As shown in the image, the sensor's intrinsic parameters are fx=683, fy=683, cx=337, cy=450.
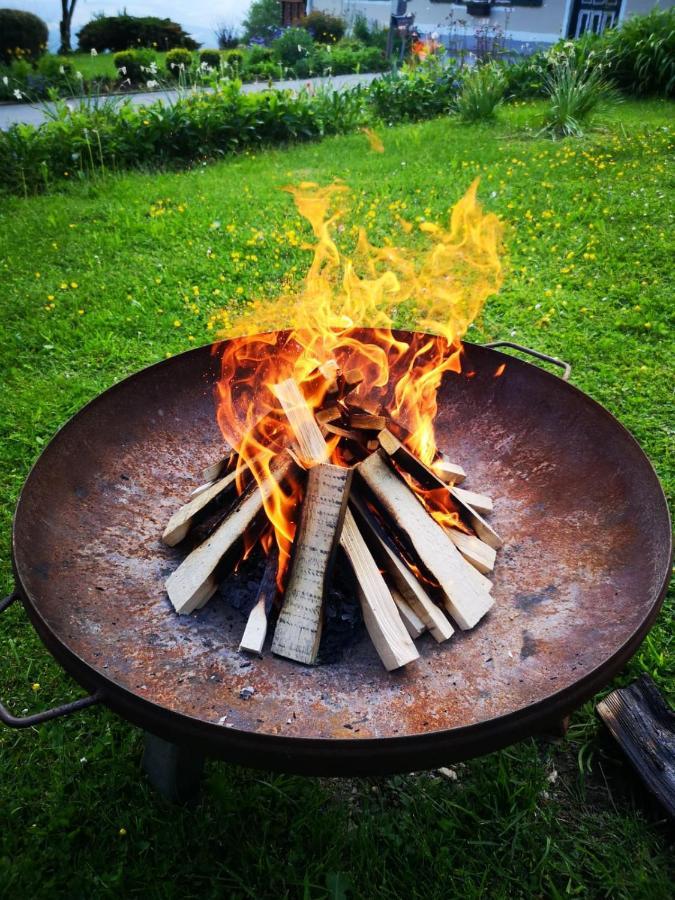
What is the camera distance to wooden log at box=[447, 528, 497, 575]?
1.91 metres

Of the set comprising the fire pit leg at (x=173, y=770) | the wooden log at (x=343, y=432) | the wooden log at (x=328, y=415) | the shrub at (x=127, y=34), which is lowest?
the fire pit leg at (x=173, y=770)

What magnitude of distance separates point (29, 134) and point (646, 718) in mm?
7358

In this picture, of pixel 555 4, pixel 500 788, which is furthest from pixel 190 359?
pixel 555 4

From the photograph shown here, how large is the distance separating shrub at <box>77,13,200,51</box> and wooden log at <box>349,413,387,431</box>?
21709 mm

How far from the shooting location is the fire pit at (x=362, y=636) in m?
1.33

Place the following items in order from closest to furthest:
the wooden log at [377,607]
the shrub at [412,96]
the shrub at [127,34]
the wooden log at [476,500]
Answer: the wooden log at [377,607] → the wooden log at [476,500] → the shrub at [412,96] → the shrub at [127,34]

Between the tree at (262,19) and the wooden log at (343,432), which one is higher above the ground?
the tree at (262,19)

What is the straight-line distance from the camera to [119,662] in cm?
156

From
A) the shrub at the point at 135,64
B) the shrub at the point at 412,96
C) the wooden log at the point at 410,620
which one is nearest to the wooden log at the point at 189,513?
the wooden log at the point at 410,620

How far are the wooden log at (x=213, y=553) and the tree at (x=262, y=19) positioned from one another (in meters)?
26.2

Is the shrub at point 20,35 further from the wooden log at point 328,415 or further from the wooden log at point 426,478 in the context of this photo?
the wooden log at point 426,478

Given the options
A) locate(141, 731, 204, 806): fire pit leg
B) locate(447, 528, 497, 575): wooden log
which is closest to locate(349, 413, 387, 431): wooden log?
locate(447, 528, 497, 575): wooden log

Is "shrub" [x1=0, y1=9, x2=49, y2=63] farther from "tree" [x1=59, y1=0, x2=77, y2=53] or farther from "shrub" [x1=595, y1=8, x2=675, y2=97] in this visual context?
"shrub" [x1=595, y1=8, x2=675, y2=97]

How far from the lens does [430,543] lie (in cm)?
185
